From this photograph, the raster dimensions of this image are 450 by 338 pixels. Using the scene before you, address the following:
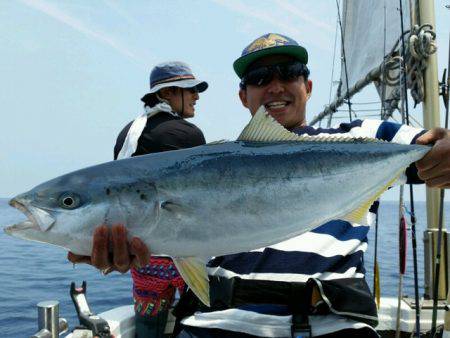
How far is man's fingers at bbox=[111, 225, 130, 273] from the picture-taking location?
214 cm

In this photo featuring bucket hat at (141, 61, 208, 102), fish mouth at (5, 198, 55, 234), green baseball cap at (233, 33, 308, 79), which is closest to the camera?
fish mouth at (5, 198, 55, 234)

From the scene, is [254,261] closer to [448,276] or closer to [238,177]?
[238,177]

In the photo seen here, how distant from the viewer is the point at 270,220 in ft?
7.20

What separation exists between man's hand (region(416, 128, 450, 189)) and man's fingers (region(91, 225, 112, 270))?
1725 millimetres

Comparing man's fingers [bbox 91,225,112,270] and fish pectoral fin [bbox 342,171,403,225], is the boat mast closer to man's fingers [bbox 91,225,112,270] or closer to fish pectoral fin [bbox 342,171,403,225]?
fish pectoral fin [bbox 342,171,403,225]

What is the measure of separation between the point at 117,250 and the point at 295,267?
106cm

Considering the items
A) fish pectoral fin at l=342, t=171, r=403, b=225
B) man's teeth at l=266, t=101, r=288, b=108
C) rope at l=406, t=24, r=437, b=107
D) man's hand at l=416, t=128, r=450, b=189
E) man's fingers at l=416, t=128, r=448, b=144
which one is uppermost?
rope at l=406, t=24, r=437, b=107

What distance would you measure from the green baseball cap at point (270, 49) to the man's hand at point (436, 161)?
118cm

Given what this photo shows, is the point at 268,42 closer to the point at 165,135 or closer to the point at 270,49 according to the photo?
the point at 270,49

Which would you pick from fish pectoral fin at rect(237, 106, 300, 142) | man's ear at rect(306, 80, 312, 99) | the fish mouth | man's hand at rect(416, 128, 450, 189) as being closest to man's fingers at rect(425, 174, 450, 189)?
man's hand at rect(416, 128, 450, 189)

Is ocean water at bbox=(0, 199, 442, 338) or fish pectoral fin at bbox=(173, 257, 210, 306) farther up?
fish pectoral fin at bbox=(173, 257, 210, 306)

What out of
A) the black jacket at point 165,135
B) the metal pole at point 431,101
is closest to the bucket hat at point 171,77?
the black jacket at point 165,135

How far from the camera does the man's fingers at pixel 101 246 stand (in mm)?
2127

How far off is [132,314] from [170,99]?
7.50ft
